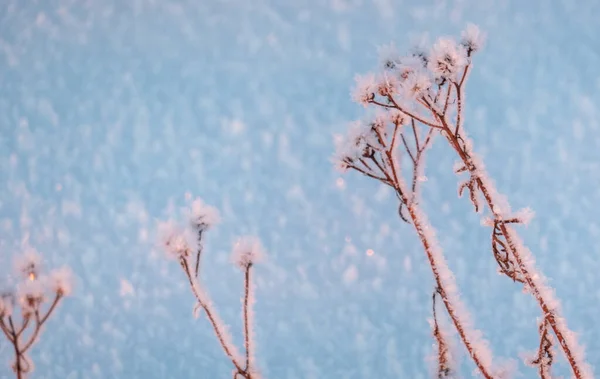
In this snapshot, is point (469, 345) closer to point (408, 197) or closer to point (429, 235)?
point (429, 235)

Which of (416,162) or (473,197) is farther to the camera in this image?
(416,162)

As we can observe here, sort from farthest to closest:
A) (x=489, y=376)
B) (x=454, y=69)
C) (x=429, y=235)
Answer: (x=454, y=69) < (x=429, y=235) < (x=489, y=376)

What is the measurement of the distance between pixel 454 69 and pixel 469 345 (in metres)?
0.81

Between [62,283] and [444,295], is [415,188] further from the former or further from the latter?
[62,283]

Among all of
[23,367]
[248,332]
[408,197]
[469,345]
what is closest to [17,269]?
[23,367]

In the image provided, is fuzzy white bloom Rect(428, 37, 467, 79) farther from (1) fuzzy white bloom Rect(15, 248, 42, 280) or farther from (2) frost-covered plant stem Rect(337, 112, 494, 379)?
(1) fuzzy white bloom Rect(15, 248, 42, 280)

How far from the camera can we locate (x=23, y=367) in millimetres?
1880

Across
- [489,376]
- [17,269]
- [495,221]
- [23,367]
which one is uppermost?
[17,269]

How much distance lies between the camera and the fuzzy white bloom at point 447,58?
5.70 ft

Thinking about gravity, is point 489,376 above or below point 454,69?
below

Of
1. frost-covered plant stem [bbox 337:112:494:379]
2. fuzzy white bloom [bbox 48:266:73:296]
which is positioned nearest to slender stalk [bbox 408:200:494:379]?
frost-covered plant stem [bbox 337:112:494:379]

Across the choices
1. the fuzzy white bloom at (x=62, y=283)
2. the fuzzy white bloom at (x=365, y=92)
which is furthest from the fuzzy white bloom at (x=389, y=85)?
→ the fuzzy white bloom at (x=62, y=283)

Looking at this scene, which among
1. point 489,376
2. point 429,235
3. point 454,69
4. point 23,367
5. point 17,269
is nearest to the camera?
point 489,376

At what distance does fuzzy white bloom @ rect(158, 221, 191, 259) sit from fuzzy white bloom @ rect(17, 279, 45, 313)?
0.70 m
